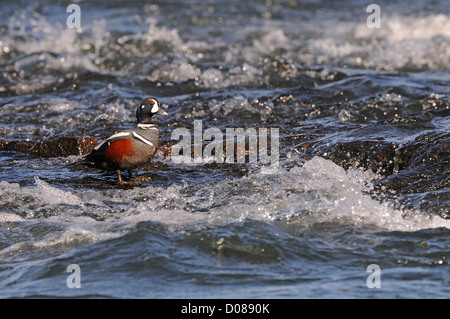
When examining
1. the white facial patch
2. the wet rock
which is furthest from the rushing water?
the white facial patch

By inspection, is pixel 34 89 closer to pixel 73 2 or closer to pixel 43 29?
pixel 43 29

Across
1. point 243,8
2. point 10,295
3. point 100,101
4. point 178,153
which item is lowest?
point 10,295

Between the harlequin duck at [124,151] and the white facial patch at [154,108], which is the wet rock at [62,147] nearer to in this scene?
the harlequin duck at [124,151]

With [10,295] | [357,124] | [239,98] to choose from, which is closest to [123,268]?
[10,295]

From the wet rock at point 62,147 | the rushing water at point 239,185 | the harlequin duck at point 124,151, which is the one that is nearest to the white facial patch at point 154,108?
the harlequin duck at point 124,151

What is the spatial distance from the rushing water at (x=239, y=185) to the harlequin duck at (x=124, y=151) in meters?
0.20

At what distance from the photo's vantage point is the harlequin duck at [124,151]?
235 inches

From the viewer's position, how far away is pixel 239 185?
5.74 metres

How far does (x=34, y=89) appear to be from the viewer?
9.73 m

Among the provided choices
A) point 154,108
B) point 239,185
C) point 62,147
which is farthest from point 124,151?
point 62,147

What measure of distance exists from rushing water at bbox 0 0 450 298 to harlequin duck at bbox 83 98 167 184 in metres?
0.20

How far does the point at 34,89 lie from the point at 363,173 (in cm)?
566

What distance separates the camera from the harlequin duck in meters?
5.98

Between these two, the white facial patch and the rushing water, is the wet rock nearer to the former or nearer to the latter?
the rushing water
